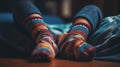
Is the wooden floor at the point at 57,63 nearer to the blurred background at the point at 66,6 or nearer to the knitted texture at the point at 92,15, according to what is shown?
the knitted texture at the point at 92,15

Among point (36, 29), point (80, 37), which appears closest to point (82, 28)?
point (80, 37)

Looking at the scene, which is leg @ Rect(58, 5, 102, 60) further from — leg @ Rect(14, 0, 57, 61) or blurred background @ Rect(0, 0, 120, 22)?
blurred background @ Rect(0, 0, 120, 22)

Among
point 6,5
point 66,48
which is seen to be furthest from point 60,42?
point 6,5

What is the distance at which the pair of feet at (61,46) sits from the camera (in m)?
0.91

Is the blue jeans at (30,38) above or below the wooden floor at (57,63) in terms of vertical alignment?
above

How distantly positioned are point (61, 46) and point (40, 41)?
0.31 feet

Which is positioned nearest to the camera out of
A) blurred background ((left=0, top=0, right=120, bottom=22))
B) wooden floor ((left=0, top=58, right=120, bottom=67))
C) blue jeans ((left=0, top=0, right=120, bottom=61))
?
wooden floor ((left=0, top=58, right=120, bottom=67))

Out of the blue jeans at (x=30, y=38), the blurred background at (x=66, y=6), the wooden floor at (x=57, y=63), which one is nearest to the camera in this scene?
the wooden floor at (x=57, y=63)

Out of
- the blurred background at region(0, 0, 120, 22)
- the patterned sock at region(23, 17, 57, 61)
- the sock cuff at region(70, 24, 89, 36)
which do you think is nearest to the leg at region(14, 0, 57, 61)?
the patterned sock at region(23, 17, 57, 61)

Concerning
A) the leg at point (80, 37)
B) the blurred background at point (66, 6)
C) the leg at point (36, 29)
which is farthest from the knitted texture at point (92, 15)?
the blurred background at point (66, 6)

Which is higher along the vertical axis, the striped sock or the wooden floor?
the striped sock

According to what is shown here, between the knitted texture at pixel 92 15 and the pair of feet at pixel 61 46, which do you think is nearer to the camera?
the pair of feet at pixel 61 46

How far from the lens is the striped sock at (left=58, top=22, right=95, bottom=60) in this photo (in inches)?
36.6

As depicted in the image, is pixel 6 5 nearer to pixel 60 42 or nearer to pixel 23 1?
pixel 23 1
